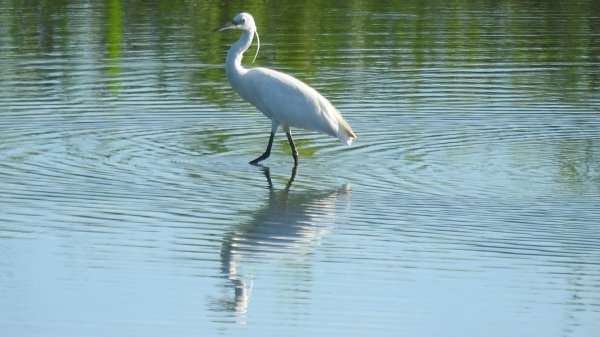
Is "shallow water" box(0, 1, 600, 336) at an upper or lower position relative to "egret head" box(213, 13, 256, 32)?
lower

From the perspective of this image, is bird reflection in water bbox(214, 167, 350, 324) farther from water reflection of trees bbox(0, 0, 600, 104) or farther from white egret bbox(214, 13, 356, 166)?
water reflection of trees bbox(0, 0, 600, 104)

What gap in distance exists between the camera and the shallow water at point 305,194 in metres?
9.73

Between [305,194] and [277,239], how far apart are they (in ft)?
6.45

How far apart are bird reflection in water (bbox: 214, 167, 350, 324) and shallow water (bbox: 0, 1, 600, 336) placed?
1.2 inches

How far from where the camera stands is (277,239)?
11.8 metres

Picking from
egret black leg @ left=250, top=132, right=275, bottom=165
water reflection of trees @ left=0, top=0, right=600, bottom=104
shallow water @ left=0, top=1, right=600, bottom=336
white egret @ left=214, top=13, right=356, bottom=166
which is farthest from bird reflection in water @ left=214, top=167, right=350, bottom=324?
water reflection of trees @ left=0, top=0, right=600, bottom=104

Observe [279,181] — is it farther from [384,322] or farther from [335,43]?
[335,43]

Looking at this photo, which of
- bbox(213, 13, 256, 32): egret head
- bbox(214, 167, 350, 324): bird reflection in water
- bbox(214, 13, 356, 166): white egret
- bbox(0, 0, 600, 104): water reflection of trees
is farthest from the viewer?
bbox(0, 0, 600, 104): water reflection of trees

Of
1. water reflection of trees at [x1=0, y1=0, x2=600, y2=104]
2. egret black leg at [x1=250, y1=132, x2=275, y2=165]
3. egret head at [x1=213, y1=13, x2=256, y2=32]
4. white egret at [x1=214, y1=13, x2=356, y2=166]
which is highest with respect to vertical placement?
egret head at [x1=213, y1=13, x2=256, y2=32]

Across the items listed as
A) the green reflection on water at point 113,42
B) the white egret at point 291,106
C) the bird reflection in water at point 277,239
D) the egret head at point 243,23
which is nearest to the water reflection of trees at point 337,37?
the green reflection on water at point 113,42

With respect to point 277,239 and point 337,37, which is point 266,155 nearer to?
point 277,239

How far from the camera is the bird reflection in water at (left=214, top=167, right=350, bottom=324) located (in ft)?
33.6

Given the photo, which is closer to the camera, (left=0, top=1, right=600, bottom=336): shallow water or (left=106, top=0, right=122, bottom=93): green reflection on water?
(left=0, top=1, right=600, bottom=336): shallow water

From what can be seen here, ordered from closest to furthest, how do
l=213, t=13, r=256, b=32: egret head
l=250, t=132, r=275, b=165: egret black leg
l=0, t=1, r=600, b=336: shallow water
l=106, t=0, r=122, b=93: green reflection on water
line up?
l=0, t=1, r=600, b=336: shallow water < l=250, t=132, r=275, b=165: egret black leg < l=213, t=13, r=256, b=32: egret head < l=106, t=0, r=122, b=93: green reflection on water
